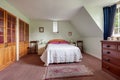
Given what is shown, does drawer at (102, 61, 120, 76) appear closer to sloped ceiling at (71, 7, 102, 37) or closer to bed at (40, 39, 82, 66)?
bed at (40, 39, 82, 66)

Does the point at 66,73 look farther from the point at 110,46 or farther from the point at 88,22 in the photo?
the point at 88,22

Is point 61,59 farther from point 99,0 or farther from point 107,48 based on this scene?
point 99,0

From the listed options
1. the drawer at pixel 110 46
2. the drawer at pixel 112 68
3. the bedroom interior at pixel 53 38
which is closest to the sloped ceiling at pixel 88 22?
the bedroom interior at pixel 53 38

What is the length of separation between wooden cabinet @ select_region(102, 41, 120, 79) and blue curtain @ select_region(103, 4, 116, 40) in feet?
4.06

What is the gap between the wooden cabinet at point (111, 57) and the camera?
7.42ft

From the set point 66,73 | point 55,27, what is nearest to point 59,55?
point 66,73

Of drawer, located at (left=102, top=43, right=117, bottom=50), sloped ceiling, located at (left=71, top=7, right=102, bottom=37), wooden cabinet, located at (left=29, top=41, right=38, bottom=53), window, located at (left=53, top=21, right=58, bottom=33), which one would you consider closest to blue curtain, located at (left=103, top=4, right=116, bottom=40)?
sloped ceiling, located at (left=71, top=7, right=102, bottom=37)

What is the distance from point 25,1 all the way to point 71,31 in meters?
4.30

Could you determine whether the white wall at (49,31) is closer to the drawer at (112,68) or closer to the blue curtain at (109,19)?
the blue curtain at (109,19)

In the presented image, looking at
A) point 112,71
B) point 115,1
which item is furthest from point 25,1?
point 112,71

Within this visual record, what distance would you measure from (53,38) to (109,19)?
4.05 meters

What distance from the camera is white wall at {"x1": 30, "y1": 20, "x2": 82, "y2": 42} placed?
672 cm

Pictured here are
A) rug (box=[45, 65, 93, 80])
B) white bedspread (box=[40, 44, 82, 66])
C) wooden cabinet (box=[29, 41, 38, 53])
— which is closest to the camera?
rug (box=[45, 65, 93, 80])

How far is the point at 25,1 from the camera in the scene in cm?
342
